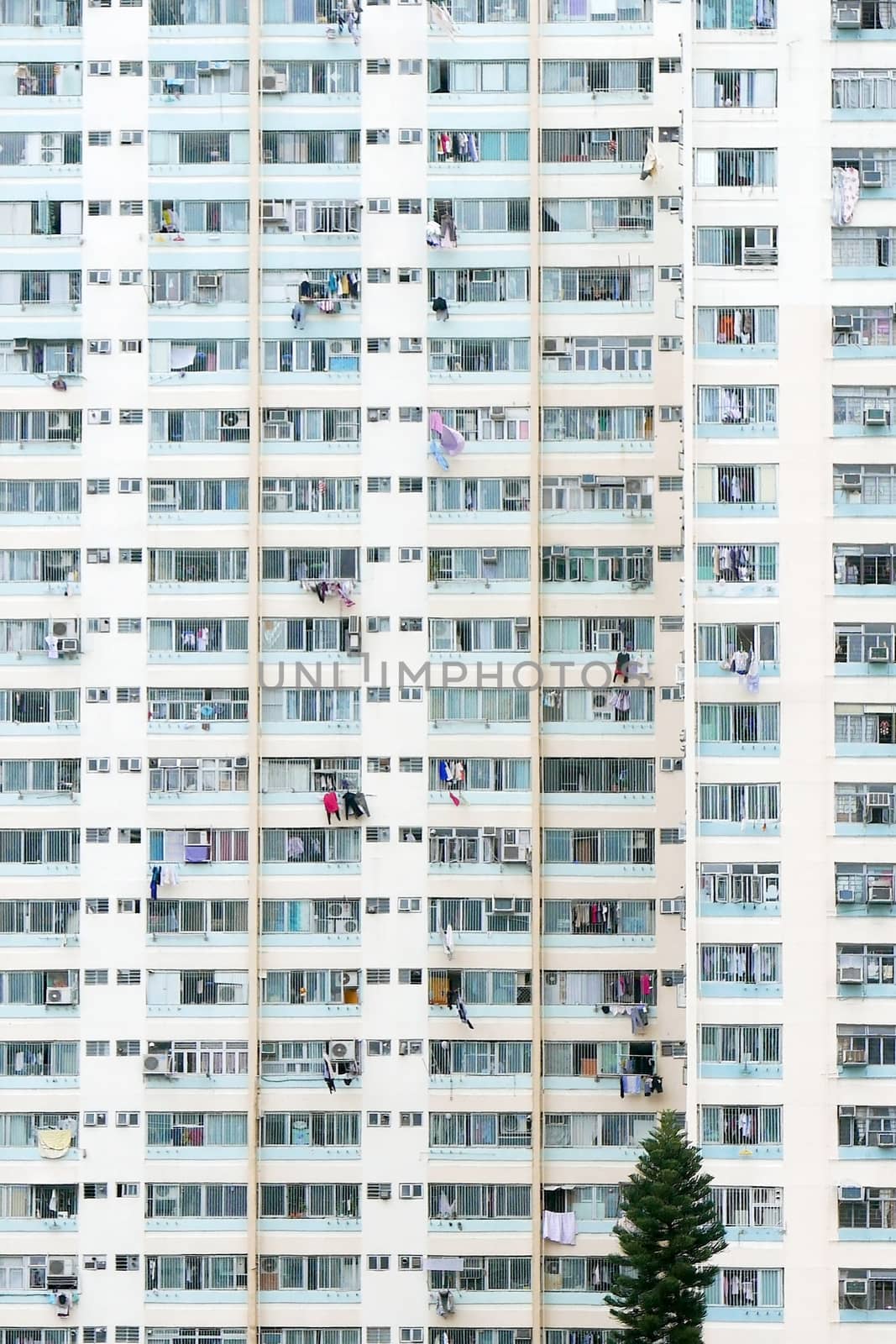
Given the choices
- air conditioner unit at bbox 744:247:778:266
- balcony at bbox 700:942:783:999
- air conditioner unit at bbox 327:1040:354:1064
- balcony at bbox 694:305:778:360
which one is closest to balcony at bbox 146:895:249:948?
air conditioner unit at bbox 327:1040:354:1064

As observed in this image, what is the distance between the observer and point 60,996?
20719 mm

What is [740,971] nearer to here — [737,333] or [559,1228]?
[559,1228]

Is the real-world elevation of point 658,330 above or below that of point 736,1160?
above

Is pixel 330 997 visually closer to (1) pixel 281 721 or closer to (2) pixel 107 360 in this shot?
(1) pixel 281 721

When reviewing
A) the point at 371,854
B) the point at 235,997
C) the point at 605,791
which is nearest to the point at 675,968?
the point at 605,791

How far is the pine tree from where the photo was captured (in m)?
18.3

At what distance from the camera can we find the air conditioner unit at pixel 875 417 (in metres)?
19.2

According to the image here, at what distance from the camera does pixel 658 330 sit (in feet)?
68.8

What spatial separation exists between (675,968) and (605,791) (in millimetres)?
2563

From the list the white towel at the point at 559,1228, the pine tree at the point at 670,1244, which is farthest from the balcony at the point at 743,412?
the white towel at the point at 559,1228

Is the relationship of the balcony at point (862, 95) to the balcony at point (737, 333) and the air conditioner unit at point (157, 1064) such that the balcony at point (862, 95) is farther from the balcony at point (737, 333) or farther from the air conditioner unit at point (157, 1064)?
the air conditioner unit at point (157, 1064)

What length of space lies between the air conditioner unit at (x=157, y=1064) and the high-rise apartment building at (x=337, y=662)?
8 centimetres

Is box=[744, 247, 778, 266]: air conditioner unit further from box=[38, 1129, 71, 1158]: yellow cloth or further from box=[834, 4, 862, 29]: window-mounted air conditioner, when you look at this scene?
box=[38, 1129, 71, 1158]: yellow cloth

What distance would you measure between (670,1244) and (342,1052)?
4.95 m
